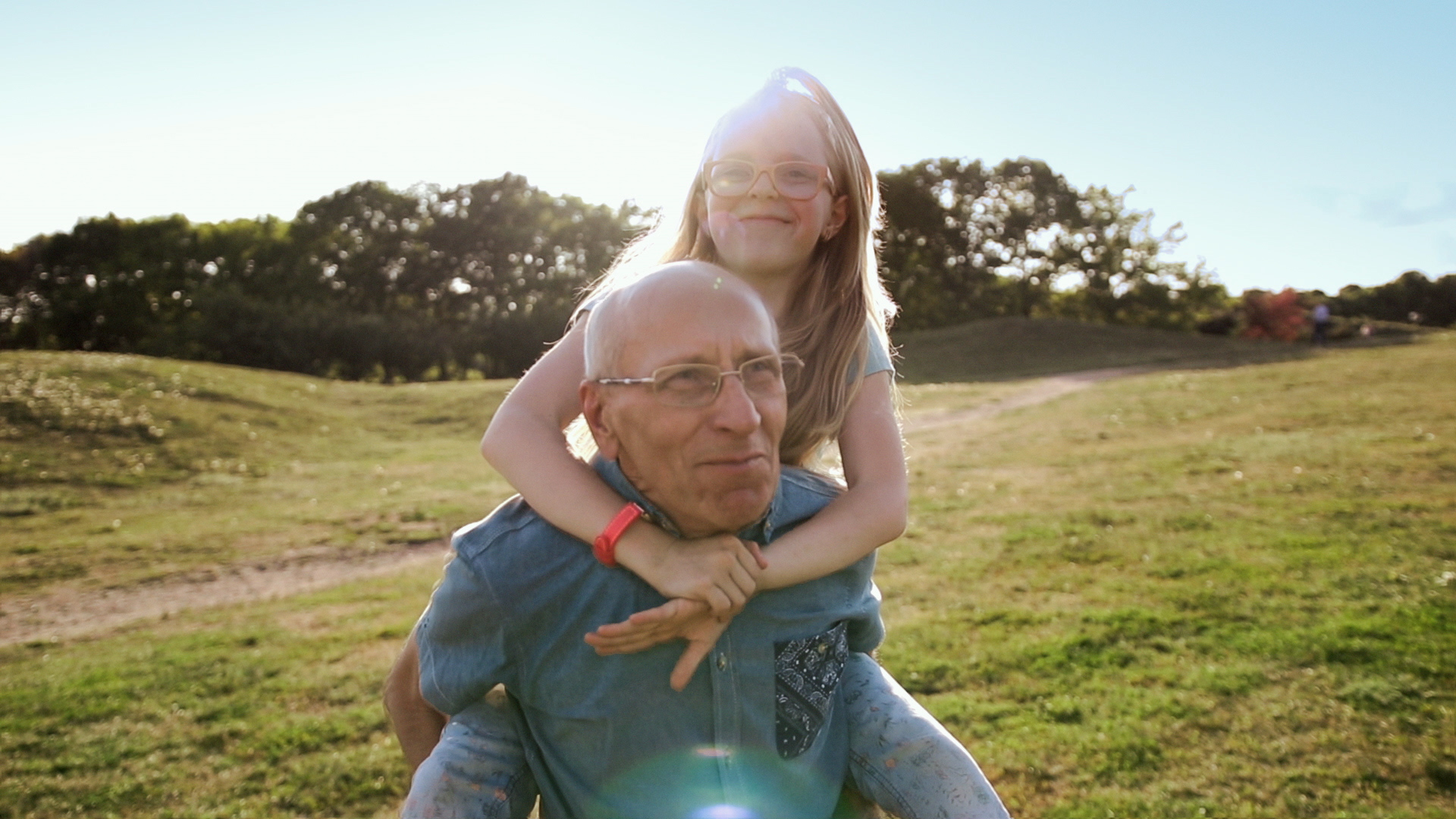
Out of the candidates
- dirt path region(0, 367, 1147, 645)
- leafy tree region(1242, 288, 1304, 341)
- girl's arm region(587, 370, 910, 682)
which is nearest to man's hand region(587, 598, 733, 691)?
girl's arm region(587, 370, 910, 682)

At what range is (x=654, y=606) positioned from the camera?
198 cm

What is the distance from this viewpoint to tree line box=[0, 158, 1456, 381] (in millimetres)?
35281

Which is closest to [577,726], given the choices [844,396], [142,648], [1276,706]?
[844,396]

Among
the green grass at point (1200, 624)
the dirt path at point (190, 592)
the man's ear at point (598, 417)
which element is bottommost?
the dirt path at point (190, 592)

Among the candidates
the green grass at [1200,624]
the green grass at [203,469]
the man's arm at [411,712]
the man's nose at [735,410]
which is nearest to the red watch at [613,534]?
the man's nose at [735,410]

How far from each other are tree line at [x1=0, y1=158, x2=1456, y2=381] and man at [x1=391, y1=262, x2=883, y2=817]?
34.5 meters

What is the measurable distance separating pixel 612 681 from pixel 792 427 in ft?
2.52

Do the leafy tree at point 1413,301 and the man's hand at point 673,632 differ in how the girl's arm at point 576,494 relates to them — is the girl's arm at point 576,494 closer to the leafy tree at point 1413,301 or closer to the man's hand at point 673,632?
the man's hand at point 673,632

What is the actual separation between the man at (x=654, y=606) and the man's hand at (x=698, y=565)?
0.05 meters

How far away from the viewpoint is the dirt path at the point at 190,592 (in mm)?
8453

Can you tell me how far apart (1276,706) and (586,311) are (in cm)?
412

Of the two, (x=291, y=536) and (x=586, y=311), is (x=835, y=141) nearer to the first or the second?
(x=586, y=311)

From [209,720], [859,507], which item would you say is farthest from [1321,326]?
[859,507]

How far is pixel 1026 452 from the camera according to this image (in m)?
14.6
